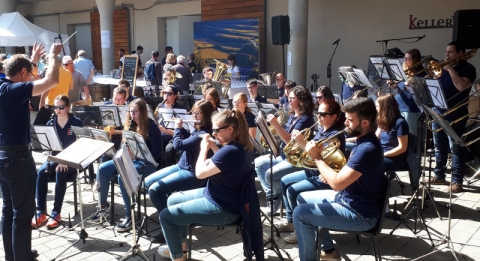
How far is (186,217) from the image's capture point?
3627 millimetres

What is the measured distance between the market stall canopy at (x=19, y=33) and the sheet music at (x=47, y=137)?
978 centimetres

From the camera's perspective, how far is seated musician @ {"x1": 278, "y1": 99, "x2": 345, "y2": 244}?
163 inches

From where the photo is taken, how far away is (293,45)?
11.4 metres

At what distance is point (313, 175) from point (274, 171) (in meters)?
0.61

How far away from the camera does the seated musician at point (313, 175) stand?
4.13m

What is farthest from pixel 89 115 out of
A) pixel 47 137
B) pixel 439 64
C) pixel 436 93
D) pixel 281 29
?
pixel 281 29

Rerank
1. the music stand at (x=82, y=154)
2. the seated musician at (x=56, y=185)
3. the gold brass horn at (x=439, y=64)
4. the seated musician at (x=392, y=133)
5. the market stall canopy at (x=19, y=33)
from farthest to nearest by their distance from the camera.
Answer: the market stall canopy at (x=19, y=33) → the gold brass horn at (x=439, y=64) → the seated musician at (x=56, y=185) → the seated musician at (x=392, y=133) → the music stand at (x=82, y=154)

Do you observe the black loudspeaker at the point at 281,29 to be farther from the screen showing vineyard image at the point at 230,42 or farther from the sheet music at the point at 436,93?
the sheet music at the point at 436,93

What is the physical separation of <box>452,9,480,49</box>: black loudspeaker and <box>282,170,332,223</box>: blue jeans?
5.33 m

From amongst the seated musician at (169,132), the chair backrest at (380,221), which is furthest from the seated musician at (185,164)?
the chair backrest at (380,221)

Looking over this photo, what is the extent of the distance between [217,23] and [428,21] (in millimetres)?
6486

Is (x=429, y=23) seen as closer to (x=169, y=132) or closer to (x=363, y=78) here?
(x=363, y=78)

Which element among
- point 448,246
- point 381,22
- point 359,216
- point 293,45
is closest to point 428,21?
point 381,22

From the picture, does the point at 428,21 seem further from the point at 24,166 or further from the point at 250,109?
the point at 24,166
